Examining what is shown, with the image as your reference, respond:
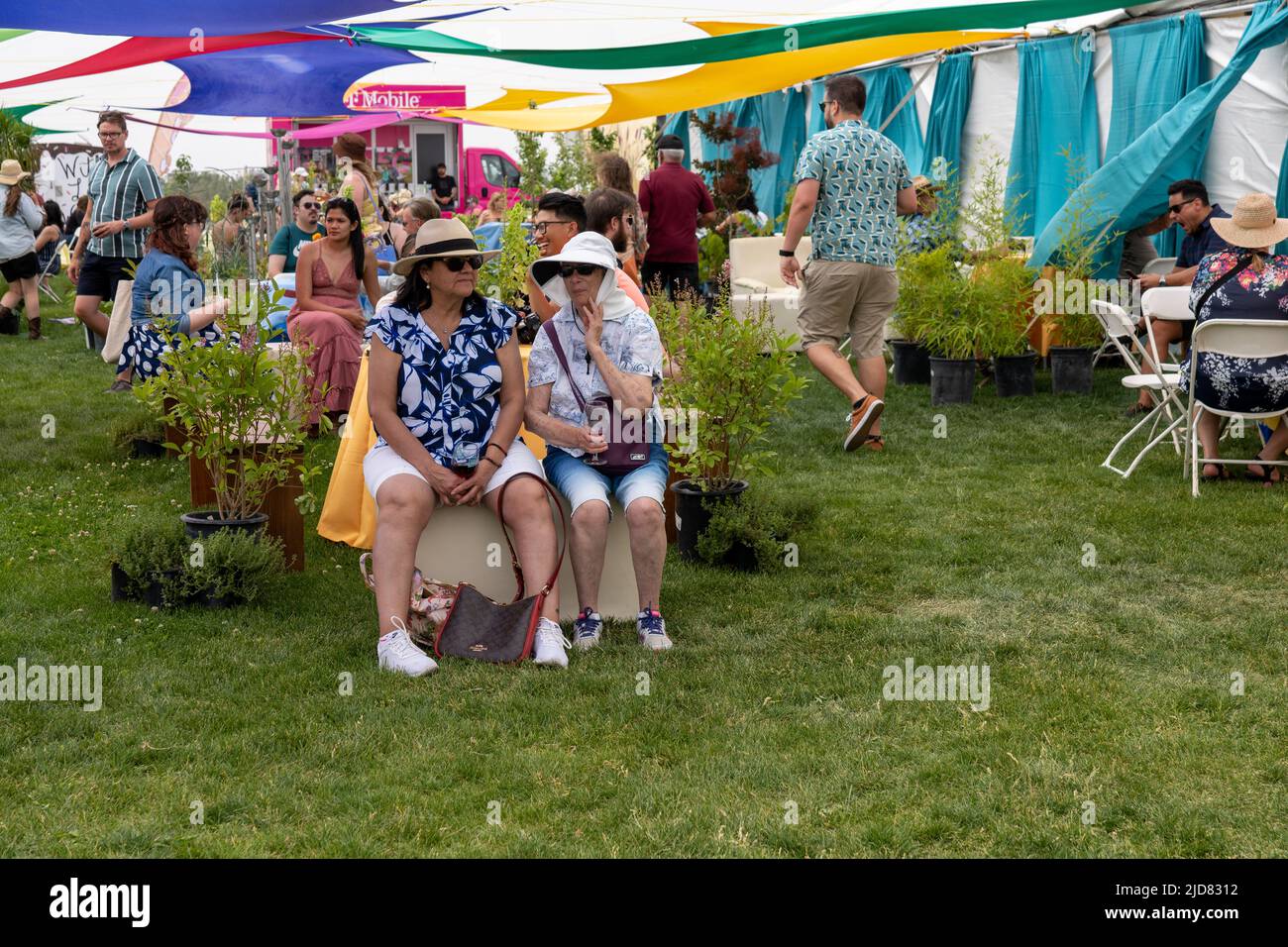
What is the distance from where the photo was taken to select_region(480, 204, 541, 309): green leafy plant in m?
7.25

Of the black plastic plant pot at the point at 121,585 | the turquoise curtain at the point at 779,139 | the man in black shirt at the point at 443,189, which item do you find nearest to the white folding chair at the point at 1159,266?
the black plastic plant pot at the point at 121,585

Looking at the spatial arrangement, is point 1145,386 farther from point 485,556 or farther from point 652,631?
point 485,556

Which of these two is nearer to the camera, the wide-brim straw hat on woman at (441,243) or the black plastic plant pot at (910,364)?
the wide-brim straw hat on woman at (441,243)

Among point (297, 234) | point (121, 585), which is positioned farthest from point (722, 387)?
point (297, 234)

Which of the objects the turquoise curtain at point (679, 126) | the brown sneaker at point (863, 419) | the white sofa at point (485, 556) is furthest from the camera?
the turquoise curtain at point (679, 126)

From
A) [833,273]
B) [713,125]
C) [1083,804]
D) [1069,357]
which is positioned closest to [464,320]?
[1083,804]

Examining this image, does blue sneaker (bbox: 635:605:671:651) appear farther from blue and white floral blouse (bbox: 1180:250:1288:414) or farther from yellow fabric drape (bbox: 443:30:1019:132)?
yellow fabric drape (bbox: 443:30:1019:132)

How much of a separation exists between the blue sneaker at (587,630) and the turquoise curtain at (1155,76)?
22.9 ft

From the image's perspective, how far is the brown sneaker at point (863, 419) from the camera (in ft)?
26.4

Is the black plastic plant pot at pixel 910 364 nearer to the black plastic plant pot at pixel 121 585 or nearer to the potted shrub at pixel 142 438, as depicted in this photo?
the potted shrub at pixel 142 438

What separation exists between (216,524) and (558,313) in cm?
158

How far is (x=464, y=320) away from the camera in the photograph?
16.7 feet
